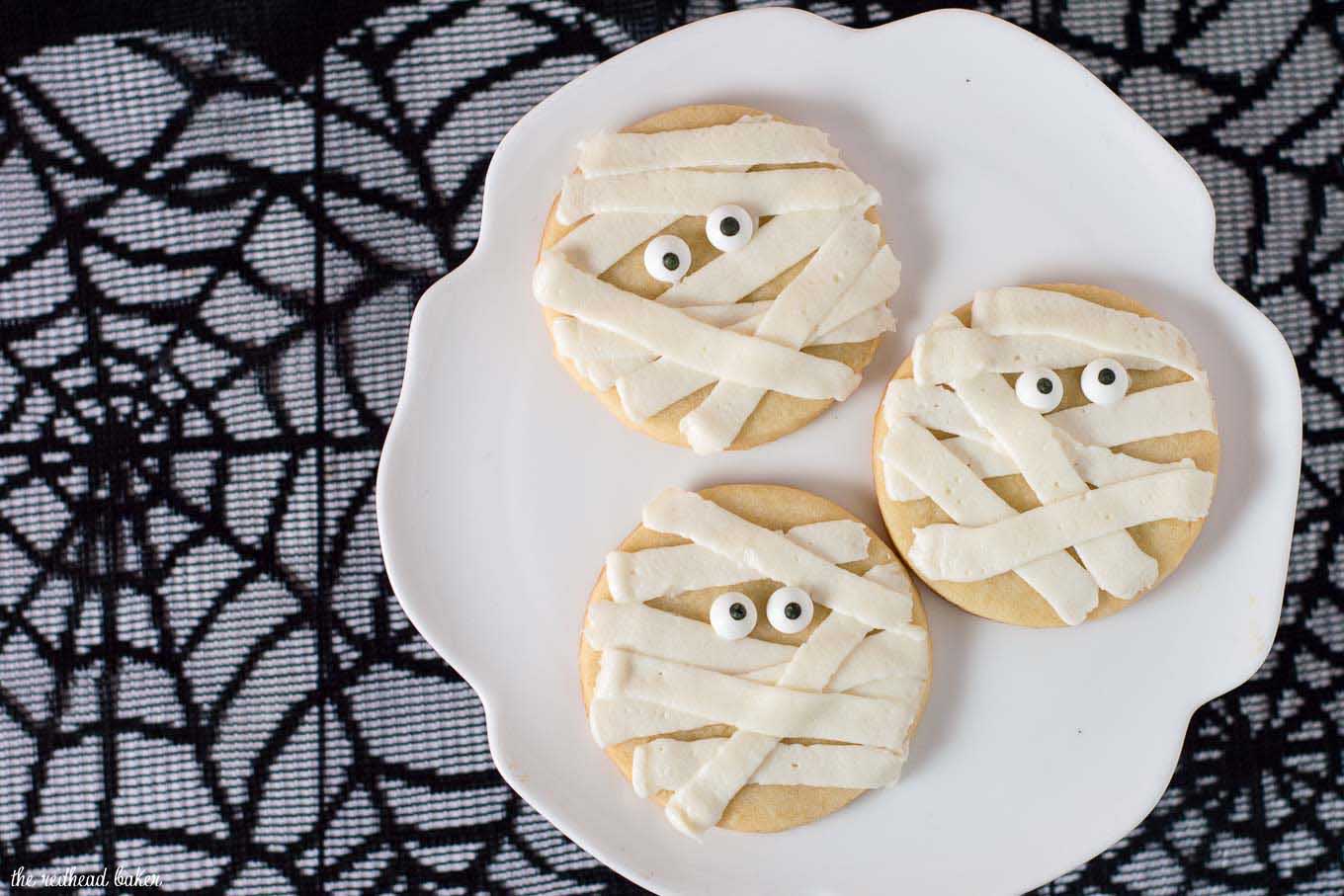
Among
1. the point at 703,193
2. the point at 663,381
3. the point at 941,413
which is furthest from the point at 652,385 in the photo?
the point at 941,413

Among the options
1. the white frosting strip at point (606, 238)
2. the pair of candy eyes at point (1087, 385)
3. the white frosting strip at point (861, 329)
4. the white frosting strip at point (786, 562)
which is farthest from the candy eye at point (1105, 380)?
the white frosting strip at point (606, 238)

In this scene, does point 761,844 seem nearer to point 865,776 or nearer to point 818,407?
point 865,776

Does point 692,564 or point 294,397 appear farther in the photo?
point 294,397

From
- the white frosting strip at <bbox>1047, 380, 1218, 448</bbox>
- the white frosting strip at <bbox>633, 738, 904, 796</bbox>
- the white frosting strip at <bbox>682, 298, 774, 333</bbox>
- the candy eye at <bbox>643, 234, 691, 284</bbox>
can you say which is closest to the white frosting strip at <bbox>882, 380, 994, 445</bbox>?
the white frosting strip at <bbox>1047, 380, 1218, 448</bbox>

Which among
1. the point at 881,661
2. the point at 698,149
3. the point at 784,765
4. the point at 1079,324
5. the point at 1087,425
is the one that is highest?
the point at 698,149

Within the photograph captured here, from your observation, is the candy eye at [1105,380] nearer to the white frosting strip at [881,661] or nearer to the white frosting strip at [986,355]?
the white frosting strip at [986,355]

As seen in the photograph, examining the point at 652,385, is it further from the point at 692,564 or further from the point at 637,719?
the point at 637,719

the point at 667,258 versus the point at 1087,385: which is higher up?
the point at 667,258

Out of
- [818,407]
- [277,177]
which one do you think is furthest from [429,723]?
[277,177]
